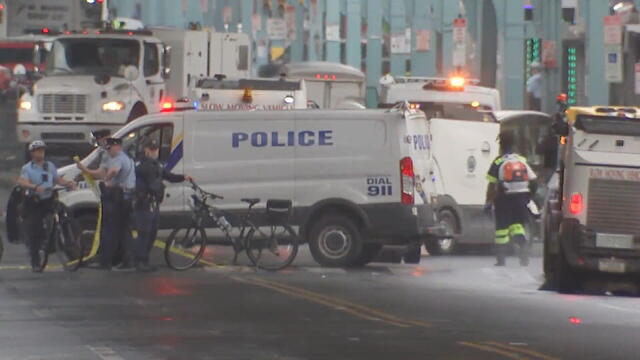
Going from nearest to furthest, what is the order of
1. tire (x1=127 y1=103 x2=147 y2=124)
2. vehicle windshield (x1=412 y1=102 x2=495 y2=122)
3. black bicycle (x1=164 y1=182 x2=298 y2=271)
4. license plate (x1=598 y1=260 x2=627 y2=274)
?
license plate (x1=598 y1=260 x2=627 y2=274) < black bicycle (x1=164 y1=182 x2=298 y2=271) < vehicle windshield (x1=412 y1=102 x2=495 y2=122) < tire (x1=127 y1=103 x2=147 y2=124)

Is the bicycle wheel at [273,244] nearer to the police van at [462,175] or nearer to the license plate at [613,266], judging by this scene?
the police van at [462,175]

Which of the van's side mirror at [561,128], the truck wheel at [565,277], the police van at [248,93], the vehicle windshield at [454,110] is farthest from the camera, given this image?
the vehicle windshield at [454,110]

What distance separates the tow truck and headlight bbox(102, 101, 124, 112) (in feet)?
56.8

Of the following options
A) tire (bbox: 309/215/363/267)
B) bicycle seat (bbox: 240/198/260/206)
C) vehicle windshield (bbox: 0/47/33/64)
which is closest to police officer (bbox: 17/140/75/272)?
bicycle seat (bbox: 240/198/260/206)

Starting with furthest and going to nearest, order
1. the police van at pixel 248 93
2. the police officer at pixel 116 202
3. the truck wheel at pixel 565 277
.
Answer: the police van at pixel 248 93 < the police officer at pixel 116 202 < the truck wheel at pixel 565 277

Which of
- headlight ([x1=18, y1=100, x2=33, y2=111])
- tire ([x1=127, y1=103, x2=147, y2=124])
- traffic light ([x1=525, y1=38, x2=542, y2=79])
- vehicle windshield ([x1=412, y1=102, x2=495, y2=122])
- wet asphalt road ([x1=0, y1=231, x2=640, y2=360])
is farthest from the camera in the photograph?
traffic light ([x1=525, y1=38, x2=542, y2=79])

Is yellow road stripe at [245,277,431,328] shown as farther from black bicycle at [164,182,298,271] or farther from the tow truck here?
the tow truck

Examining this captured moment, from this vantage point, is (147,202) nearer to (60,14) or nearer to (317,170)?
(317,170)

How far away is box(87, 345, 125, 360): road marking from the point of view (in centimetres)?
1327

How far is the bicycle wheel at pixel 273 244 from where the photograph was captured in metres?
22.6

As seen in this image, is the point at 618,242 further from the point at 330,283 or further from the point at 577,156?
the point at 330,283

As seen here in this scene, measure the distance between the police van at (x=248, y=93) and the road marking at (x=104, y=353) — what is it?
16683 millimetres

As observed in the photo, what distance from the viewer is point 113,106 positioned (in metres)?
35.1

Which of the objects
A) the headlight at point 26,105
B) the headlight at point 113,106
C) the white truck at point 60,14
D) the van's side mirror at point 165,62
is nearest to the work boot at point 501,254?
the headlight at point 113,106
